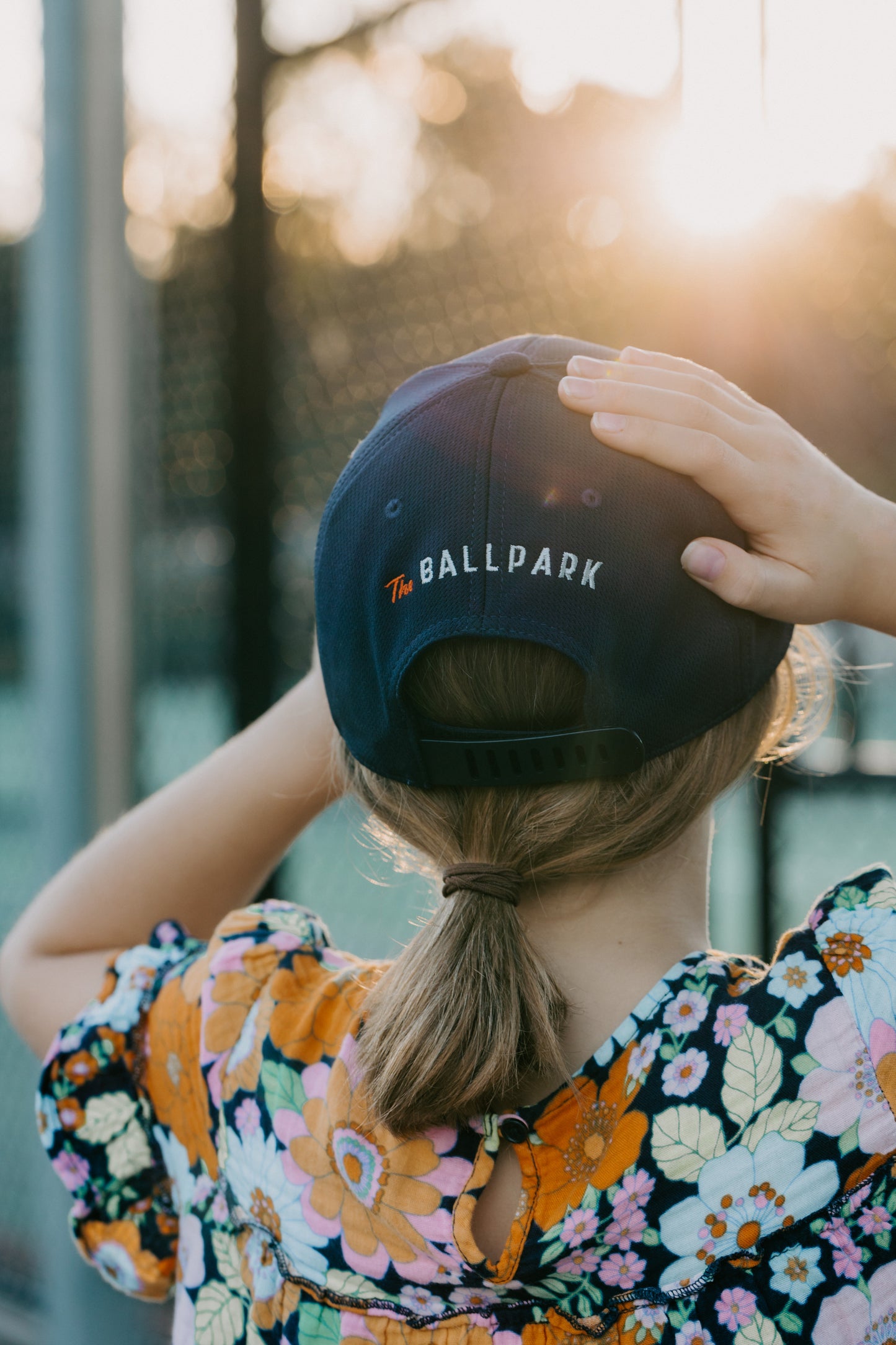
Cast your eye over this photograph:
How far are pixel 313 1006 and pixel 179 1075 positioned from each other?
6.9 inches

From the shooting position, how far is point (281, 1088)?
1.04 meters

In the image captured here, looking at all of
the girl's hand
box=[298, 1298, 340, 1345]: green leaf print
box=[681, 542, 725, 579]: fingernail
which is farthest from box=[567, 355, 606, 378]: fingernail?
box=[298, 1298, 340, 1345]: green leaf print

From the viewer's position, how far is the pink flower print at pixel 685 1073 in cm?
90

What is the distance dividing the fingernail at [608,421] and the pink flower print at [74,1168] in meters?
0.91

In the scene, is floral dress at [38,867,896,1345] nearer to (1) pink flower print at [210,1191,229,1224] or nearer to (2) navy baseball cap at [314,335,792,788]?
(1) pink flower print at [210,1191,229,1224]

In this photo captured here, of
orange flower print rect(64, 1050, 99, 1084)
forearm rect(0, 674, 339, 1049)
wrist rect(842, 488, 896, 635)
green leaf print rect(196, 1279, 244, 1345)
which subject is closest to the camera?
wrist rect(842, 488, 896, 635)

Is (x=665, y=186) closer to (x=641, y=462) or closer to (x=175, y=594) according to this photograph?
(x=641, y=462)

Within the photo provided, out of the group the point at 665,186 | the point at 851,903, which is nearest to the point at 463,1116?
the point at 851,903

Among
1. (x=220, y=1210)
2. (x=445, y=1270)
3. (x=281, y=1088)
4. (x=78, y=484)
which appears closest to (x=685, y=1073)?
(x=445, y=1270)

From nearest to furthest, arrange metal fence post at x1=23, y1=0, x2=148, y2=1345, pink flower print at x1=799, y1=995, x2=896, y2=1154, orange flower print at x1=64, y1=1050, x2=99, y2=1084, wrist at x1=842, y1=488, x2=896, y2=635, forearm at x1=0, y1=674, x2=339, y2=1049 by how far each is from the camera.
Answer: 1. pink flower print at x1=799, y1=995, x2=896, y2=1154
2. wrist at x1=842, y1=488, x2=896, y2=635
3. orange flower print at x1=64, y1=1050, x2=99, y2=1084
4. forearm at x1=0, y1=674, x2=339, y2=1049
5. metal fence post at x1=23, y1=0, x2=148, y2=1345

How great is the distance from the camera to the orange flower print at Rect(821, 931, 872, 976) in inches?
34.9

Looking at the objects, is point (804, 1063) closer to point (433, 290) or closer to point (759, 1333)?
point (759, 1333)

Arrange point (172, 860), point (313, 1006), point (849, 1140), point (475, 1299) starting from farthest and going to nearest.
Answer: point (172, 860), point (313, 1006), point (475, 1299), point (849, 1140)

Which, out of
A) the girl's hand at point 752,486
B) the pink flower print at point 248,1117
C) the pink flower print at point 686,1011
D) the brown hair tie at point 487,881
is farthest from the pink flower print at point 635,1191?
the girl's hand at point 752,486
